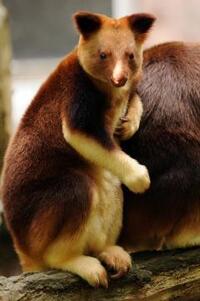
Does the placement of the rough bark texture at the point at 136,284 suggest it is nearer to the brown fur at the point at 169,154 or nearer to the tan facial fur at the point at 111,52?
the brown fur at the point at 169,154

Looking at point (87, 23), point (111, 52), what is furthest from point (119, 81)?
point (87, 23)

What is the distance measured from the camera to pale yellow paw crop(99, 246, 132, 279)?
12.3 feet

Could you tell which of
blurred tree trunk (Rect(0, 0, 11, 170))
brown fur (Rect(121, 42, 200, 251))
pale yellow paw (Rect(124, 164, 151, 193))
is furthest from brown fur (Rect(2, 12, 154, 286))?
blurred tree trunk (Rect(0, 0, 11, 170))

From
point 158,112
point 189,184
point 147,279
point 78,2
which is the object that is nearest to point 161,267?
point 147,279

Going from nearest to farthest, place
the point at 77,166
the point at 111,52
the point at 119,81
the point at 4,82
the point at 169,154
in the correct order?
1. the point at 119,81
2. the point at 111,52
3. the point at 77,166
4. the point at 169,154
5. the point at 4,82

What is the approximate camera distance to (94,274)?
→ 3.70m

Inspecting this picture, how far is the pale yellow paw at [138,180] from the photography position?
3.62m

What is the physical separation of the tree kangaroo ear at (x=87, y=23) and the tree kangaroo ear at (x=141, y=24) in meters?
0.15

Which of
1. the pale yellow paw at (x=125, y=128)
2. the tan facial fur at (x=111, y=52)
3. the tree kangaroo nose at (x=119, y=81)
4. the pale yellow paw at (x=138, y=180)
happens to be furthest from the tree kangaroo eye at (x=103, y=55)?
the pale yellow paw at (x=138, y=180)

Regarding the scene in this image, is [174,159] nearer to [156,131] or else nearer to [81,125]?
[156,131]

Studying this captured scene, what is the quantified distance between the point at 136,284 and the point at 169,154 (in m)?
0.61

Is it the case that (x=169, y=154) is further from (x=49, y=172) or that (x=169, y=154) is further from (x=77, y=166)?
(x=49, y=172)

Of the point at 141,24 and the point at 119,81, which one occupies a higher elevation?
the point at 141,24

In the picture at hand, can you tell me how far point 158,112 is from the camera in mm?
4027
